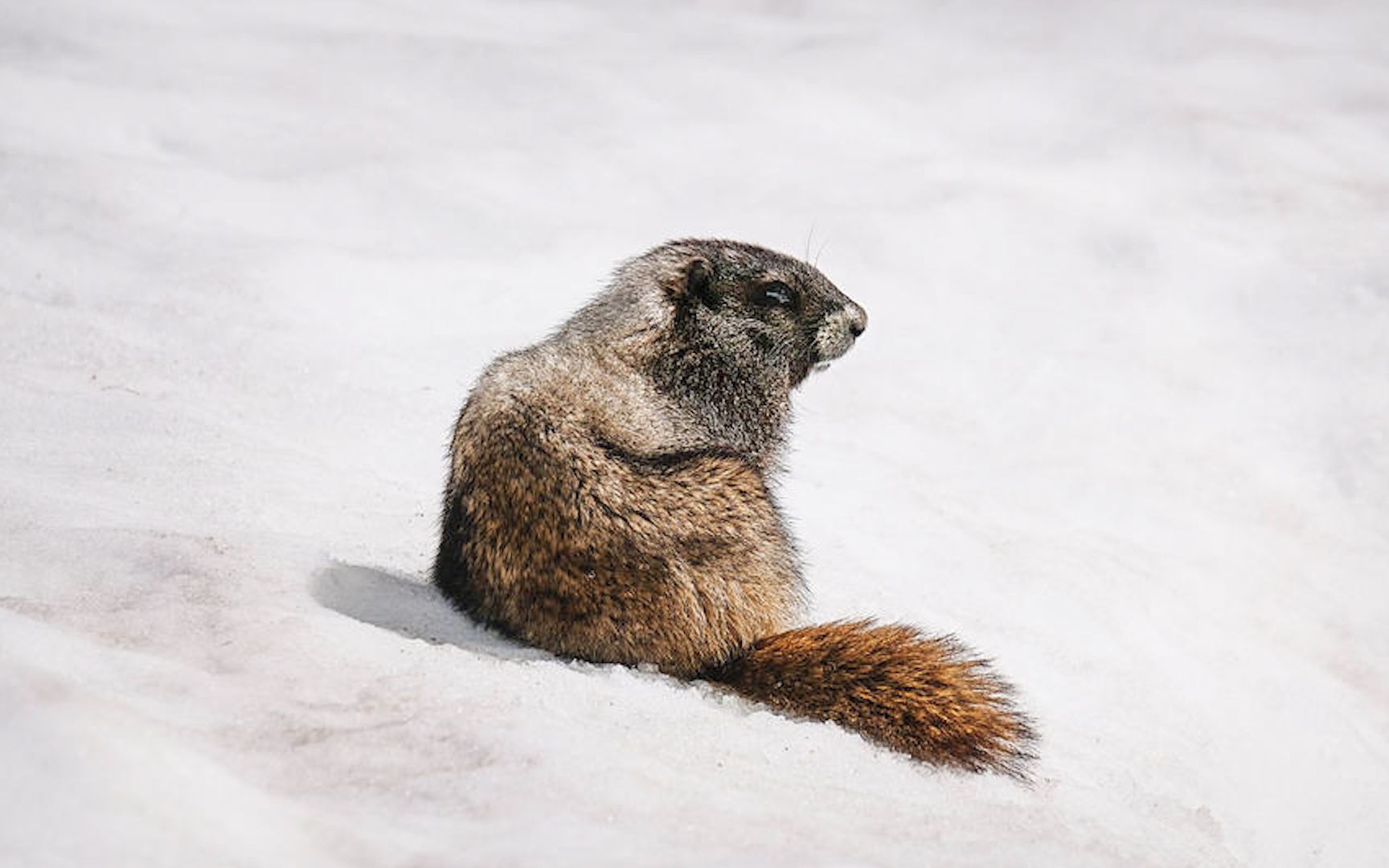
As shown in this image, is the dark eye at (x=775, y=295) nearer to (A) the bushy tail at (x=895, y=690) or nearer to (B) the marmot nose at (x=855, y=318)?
(B) the marmot nose at (x=855, y=318)

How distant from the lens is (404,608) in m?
4.53

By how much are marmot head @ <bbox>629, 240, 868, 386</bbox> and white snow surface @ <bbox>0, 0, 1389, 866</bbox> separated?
3.84 ft

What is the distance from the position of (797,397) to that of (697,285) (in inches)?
129

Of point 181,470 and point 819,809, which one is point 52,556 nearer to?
point 181,470

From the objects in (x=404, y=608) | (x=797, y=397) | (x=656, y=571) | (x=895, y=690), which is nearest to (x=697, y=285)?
(x=656, y=571)

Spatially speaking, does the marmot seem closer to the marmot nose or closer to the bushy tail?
the bushy tail

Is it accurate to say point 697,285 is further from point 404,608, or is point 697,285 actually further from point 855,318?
point 404,608

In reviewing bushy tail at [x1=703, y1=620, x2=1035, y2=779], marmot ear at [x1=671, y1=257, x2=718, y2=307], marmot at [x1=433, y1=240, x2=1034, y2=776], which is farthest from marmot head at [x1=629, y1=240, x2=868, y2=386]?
bushy tail at [x1=703, y1=620, x2=1035, y2=779]

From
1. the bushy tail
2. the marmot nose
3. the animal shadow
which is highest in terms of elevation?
the marmot nose

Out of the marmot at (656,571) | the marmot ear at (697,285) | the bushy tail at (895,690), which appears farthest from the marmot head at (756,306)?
the bushy tail at (895,690)

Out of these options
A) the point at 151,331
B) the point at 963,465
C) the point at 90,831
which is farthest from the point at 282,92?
the point at 90,831

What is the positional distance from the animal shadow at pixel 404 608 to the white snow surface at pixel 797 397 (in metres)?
0.02

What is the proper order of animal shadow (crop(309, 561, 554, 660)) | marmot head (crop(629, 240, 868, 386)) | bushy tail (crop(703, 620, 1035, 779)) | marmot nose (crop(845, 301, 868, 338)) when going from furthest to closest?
1. marmot nose (crop(845, 301, 868, 338))
2. marmot head (crop(629, 240, 868, 386))
3. animal shadow (crop(309, 561, 554, 660))
4. bushy tail (crop(703, 620, 1035, 779))

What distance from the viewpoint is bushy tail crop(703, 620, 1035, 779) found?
3967mm
